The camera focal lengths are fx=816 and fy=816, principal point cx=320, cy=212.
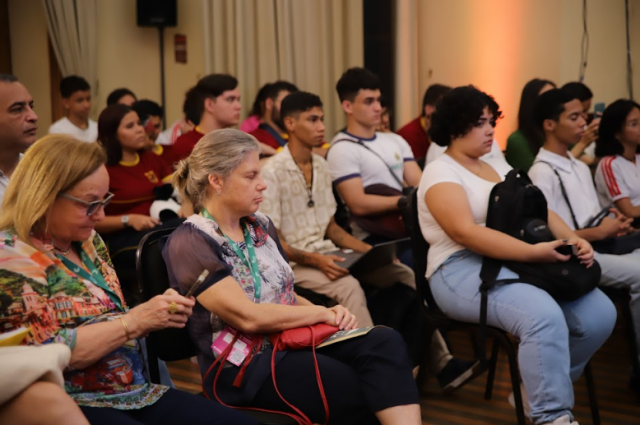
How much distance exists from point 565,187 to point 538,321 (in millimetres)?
1148

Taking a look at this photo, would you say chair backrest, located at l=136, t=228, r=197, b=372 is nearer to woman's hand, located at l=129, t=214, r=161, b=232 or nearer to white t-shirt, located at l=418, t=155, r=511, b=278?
white t-shirt, located at l=418, t=155, r=511, b=278

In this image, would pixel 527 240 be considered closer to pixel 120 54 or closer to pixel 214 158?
pixel 214 158

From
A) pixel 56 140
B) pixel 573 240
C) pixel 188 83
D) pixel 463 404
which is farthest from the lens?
pixel 188 83

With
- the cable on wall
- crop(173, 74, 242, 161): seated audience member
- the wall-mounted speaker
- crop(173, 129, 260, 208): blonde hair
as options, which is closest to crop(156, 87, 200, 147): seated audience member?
crop(173, 74, 242, 161): seated audience member

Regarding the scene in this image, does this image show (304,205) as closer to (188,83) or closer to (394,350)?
(394,350)

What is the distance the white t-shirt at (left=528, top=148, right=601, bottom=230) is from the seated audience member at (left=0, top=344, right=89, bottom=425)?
8.85ft

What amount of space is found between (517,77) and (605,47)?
702 millimetres

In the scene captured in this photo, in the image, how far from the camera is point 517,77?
20.9ft

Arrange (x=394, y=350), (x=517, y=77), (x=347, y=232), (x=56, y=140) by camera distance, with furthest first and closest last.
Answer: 1. (x=517, y=77)
2. (x=347, y=232)
3. (x=394, y=350)
4. (x=56, y=140)

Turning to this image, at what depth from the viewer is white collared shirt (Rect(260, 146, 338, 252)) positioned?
355 centimetres

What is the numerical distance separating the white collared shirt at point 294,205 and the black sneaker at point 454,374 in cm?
73

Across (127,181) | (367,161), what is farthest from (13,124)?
(367,161)

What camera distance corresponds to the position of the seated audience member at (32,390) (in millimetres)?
1452

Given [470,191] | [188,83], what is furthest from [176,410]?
[188,83]
